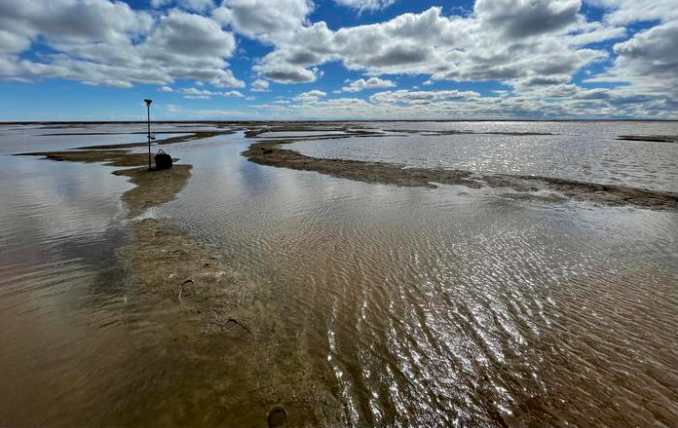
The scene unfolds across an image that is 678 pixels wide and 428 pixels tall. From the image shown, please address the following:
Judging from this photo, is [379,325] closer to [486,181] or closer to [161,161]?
[486,181]

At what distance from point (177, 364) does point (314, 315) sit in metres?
2.69

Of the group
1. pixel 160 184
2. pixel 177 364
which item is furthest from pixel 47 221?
pixel 177 364

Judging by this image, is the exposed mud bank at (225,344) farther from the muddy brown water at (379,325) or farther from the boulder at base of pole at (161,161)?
the boulder at base of pole at (161,161)

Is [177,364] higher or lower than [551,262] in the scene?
lower

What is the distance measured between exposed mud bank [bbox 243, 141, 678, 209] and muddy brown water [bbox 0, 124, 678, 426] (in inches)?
157

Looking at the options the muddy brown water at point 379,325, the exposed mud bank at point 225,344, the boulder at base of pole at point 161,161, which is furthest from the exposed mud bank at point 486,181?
the exposed mud bank at point 225,344

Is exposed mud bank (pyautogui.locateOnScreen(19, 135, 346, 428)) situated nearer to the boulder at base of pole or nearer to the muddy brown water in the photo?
the muddy brown water

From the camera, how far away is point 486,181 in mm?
21906

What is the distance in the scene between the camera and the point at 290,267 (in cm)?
909

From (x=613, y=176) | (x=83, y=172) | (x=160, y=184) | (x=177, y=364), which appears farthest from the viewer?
(x=83, y=172)

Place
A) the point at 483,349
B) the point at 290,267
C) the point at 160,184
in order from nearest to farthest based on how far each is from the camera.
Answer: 1. the point at 483,349
2. the point at 290,267
3. the point at 160,184

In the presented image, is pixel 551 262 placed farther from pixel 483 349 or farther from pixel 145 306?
pixel 145 306

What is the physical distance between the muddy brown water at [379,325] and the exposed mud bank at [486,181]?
3995 mm

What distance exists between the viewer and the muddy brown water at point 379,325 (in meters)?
4.64
